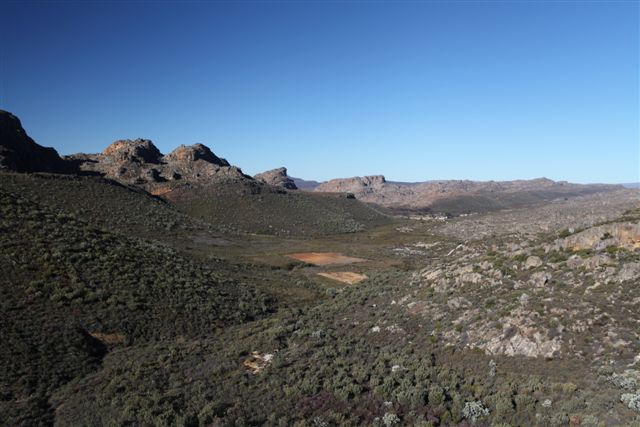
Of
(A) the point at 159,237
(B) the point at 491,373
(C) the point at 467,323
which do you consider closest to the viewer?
(B) the point at 491,373

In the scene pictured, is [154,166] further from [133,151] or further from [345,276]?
[345,276]

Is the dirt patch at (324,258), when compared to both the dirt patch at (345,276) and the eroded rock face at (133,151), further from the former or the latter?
the eroded rock face at (133,151)

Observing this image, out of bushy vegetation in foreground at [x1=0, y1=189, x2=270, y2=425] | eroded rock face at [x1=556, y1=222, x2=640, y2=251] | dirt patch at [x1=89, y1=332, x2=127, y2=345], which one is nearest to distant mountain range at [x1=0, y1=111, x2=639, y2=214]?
bushy vegetation in foreground at [x1=0, y1=189, x2=270, y2=425]

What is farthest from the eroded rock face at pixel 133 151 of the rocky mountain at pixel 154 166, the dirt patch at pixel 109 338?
the dirt patch at pixel 109 338

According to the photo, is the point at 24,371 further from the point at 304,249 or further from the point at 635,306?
the point at 304,249

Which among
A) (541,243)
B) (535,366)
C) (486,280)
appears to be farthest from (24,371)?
(541,243)

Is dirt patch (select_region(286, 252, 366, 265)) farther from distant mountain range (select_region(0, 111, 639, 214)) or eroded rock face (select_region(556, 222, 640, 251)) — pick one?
distant mountain range (select_region(0, 111, 639, 214))
